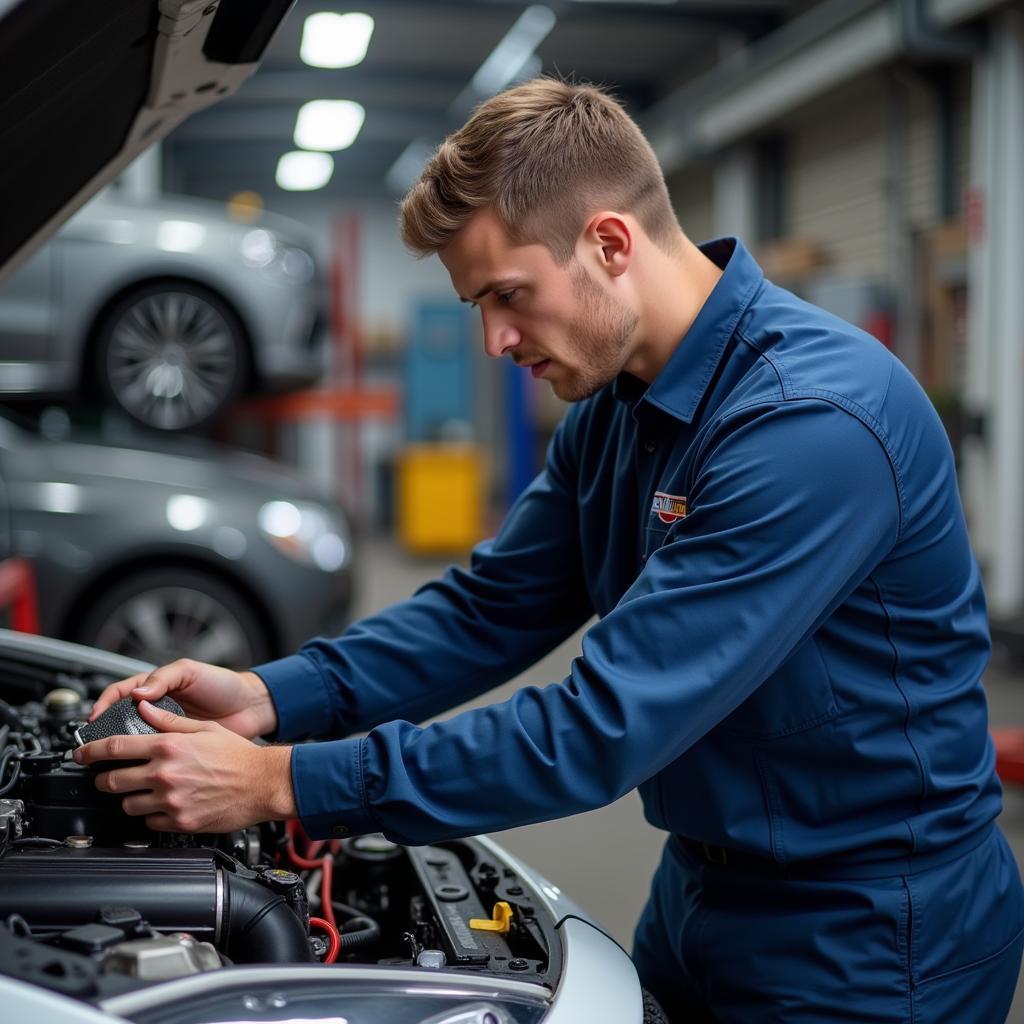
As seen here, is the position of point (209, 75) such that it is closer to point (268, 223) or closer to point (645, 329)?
point (645, 329)

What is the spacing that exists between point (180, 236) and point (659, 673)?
4.98 m

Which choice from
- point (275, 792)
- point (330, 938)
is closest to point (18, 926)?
point (275, 792)

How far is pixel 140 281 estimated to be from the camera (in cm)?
562

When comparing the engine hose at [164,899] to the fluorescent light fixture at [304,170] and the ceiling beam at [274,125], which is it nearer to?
the ceiling beam at [274,125]

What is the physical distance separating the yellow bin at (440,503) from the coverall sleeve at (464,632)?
8570 millimetres

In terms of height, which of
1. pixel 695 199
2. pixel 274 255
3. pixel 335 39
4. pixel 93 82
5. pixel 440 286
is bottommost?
pixel 93 82

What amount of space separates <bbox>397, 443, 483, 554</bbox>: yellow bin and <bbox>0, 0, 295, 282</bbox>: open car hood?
8.60 m

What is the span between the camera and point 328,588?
420cm

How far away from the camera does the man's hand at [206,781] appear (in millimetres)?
1184

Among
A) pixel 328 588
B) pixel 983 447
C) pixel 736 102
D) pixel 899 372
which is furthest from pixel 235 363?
pixel 736 102

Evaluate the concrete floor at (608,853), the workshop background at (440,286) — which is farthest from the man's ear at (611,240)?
the concrete floor at (608,853)

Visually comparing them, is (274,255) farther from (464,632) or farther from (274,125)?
(274,125)

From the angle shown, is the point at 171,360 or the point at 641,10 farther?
the point at 641,10

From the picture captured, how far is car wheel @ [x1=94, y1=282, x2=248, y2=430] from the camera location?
221 inches
